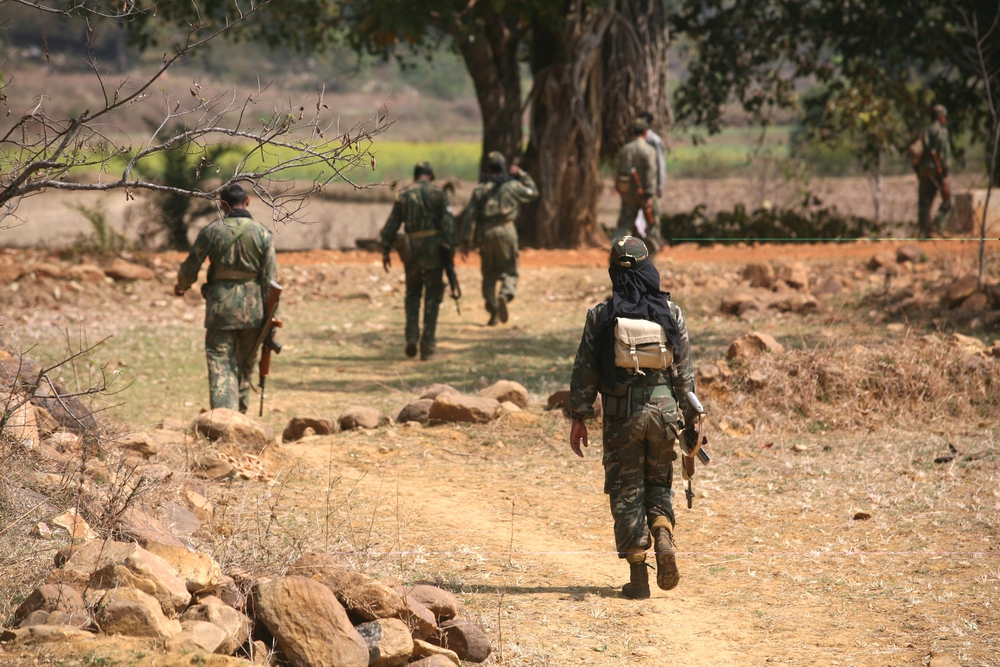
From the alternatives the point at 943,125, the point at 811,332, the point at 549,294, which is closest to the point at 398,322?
the point at 549,294

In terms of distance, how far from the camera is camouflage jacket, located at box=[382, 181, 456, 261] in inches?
391

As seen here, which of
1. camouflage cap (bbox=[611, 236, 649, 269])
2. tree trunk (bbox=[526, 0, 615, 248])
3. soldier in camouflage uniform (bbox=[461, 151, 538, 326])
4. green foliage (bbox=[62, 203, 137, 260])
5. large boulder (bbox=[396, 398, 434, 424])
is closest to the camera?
camouflage cap (bbox=[611, 236, 649, 269])

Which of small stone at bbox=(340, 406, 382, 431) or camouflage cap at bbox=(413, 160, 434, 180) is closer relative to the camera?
small stone at bbox=(340, 406, 382, 431)

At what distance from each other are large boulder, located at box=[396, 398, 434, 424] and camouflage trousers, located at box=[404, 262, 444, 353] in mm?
2491

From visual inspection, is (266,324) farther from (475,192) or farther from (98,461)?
(475,192)

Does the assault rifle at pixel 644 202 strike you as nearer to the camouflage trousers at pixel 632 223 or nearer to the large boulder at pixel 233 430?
the camouflage trousers at pixel 632 223

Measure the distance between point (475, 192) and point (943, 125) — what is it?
7.95 meters

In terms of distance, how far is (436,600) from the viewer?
13.9ft

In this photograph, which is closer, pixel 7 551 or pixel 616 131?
pixel 7 551

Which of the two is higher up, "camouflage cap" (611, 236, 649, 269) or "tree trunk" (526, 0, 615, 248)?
"tree trunk" (526, 0, 615, 248)

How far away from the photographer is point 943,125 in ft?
50.8

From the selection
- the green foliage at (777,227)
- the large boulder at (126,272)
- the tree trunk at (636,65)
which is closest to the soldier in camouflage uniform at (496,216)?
the large boulder at (126,272)

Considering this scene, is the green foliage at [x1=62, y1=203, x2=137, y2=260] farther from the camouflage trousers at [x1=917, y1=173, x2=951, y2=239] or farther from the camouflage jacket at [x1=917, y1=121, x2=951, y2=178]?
the camouflage trousers at [x1=917, y1=173, x2=951, y2=239]

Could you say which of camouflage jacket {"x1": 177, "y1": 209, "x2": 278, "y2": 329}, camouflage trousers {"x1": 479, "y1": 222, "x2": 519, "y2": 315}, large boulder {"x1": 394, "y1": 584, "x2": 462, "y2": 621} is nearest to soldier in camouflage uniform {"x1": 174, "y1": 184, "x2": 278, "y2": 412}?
camouflage jacket {"x1": 177, "y1": 209, "x2": 278, "y2": 329}
